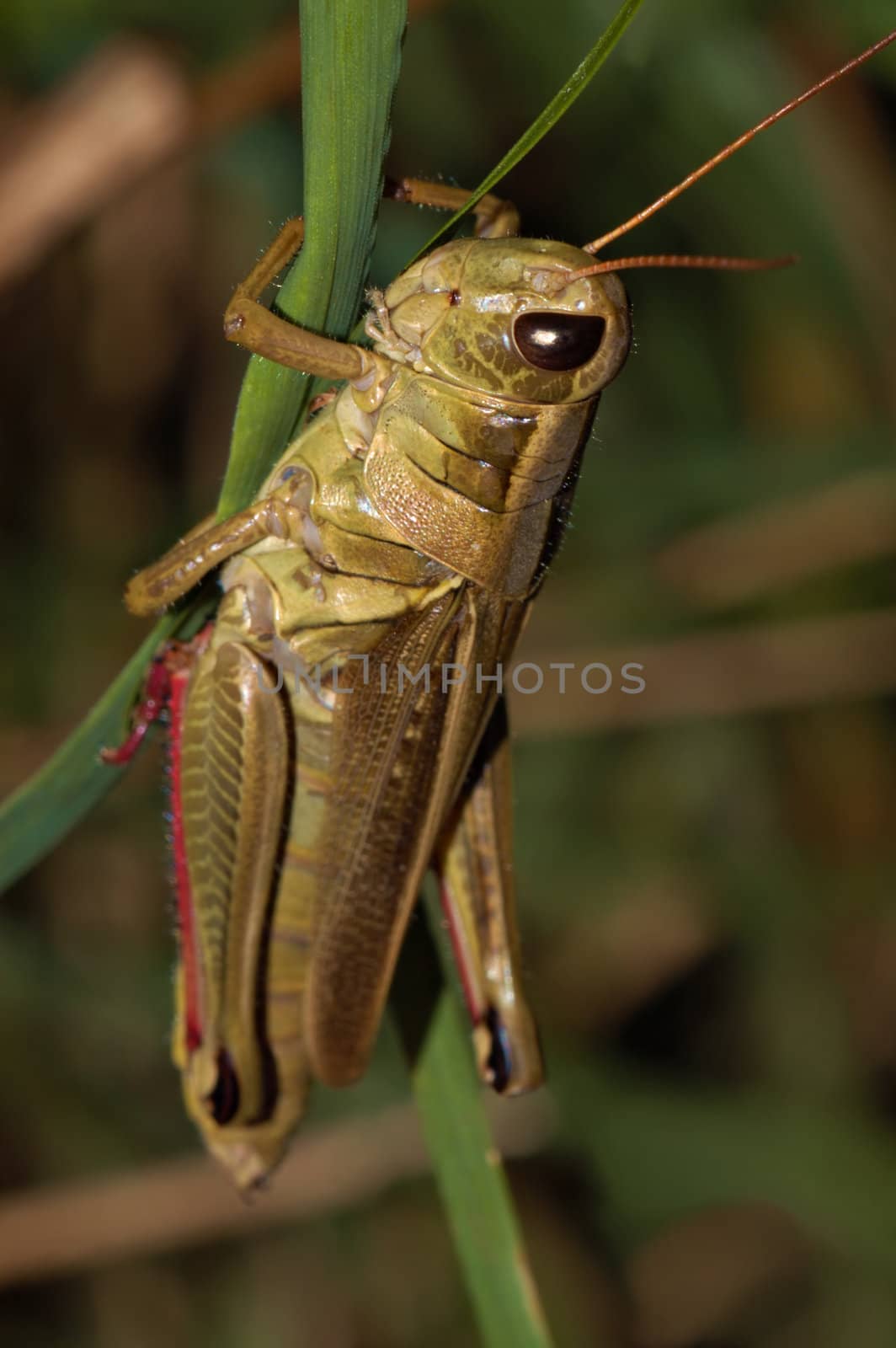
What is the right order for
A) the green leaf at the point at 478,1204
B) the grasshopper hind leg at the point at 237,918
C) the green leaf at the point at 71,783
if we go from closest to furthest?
1. the green leaf at the point at 71,783
2. the green leaf at the point at 478,1204
3. the grasshopper hind leg at the point at 237,918

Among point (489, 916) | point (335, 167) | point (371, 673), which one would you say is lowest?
point (489, 916)

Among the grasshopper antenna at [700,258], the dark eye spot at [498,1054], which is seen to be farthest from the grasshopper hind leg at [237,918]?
the grasshopper antenna at [700,258]

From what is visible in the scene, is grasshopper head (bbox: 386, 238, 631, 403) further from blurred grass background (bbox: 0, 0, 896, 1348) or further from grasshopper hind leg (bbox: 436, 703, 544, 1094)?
blurred grass background (bbox: 0, 0, 896, 1348)

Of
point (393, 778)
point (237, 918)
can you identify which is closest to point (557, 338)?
point (393, 778)

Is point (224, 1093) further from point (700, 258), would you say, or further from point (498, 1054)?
point (700, 258)

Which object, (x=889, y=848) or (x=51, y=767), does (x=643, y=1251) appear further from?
(x=51, y=767)

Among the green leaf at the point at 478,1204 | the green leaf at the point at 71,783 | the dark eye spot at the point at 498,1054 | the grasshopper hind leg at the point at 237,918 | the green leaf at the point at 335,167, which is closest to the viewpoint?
the green leaf at the point at 335,167

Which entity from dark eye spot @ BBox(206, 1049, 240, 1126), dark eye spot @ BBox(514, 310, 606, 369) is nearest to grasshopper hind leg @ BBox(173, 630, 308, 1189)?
dark eye spot @ BBox(206, 1049, 240, 1126)

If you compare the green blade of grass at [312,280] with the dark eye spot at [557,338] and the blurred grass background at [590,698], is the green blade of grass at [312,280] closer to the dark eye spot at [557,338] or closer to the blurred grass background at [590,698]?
the dark eye spot at [557,338]
